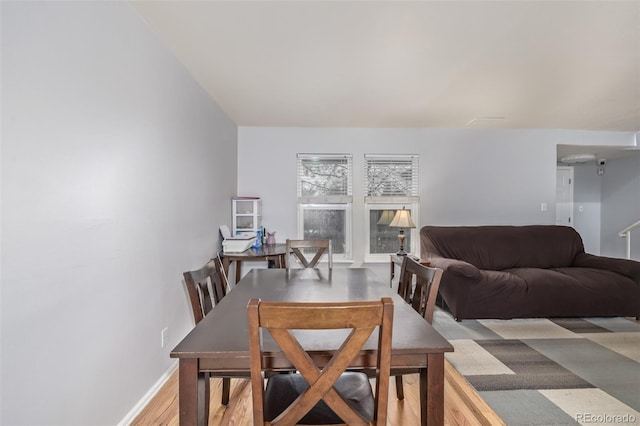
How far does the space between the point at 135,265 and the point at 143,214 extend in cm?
31

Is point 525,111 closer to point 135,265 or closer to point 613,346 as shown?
point 613,346

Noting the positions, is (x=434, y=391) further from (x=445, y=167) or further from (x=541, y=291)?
(x=445, y=167)

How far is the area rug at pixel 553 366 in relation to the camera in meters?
1.70

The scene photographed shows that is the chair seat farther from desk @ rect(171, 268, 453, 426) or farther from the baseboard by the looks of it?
the baseboard

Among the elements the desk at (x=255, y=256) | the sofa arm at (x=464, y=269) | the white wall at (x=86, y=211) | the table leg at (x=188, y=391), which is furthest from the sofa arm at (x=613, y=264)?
the white wall at (x=86, y=211)

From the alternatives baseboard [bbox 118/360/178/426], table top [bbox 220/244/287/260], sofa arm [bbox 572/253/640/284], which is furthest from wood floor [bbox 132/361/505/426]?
sofa arm [bbox 572/253/640/284]

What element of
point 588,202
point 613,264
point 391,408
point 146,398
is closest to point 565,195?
point 588,202

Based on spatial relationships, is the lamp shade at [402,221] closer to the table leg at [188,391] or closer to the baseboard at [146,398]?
the baseboard at [146,398]

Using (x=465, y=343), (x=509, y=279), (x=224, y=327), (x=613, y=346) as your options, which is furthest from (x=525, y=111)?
(x=224, y=327)

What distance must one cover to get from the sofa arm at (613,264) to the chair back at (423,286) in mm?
2923

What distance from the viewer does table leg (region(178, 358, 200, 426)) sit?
938 mm

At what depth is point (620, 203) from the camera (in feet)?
17.3

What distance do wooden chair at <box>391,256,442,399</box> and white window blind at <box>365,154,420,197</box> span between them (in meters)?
2.40

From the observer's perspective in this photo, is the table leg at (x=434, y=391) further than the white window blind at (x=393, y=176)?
No
